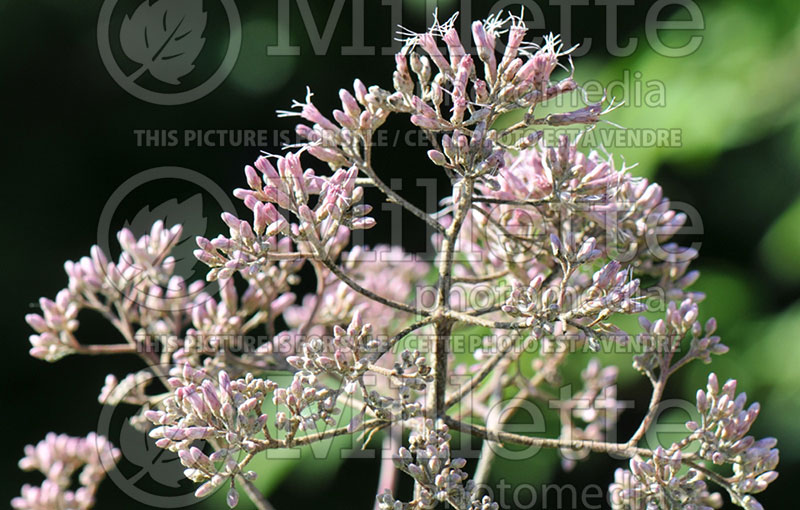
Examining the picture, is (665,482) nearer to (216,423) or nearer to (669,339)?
(669,339)

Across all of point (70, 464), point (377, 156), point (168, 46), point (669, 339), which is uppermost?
point (168, 46)

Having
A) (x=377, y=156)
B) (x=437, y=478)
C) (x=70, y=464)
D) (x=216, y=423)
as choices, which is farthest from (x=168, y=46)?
(x=437, y=478)

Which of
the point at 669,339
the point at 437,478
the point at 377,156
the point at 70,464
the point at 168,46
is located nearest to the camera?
the point at 437,478

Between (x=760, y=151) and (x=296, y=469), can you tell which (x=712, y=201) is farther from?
(x=296, y=469)

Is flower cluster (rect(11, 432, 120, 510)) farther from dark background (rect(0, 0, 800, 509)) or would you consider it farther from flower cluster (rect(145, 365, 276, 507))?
dark background (rect(0, 0, 800, 509))

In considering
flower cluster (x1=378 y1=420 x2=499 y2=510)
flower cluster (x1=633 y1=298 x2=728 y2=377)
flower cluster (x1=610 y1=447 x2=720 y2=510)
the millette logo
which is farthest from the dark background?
flower cluster (x1=378 y1=420 x2=499 y2=510)

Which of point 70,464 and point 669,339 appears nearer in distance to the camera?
point 669,339

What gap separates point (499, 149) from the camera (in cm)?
82

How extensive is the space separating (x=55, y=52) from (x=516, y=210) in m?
3.11

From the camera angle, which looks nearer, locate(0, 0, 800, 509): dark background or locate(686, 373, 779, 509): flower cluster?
locate(686, 373, 779, 509): flower cluster

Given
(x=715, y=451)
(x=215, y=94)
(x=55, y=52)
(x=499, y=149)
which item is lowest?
(x=715, y=451)

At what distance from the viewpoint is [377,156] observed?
121 inches

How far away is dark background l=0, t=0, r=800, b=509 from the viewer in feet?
7.52

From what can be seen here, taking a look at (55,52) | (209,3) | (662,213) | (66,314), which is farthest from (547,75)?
(55,52)
